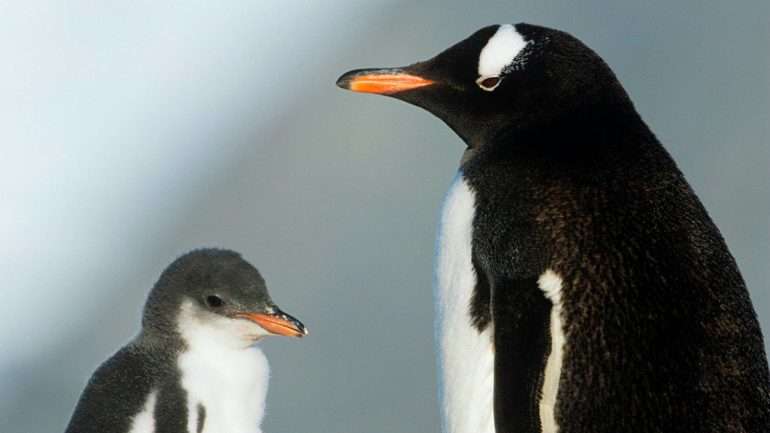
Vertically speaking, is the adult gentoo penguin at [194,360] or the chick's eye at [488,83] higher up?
the chick's eye at [488,83]

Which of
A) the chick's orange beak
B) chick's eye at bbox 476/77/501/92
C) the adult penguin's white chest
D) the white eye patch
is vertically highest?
the white eye patch

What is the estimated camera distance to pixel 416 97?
104 inches

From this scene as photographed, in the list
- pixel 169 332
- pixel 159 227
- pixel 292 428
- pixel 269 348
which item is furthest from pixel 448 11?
pixel 169 332

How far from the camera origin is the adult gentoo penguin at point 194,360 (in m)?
3.01

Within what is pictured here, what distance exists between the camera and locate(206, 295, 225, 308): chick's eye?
3.24m

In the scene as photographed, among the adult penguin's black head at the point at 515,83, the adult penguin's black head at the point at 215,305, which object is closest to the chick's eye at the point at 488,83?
the adult penguin's black head at the point at 515,83

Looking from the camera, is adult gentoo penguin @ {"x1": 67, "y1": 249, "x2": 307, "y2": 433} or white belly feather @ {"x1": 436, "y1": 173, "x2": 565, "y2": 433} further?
adult gentoo penguin @ {"x1": 67, "y1": 249, "x2": 307, "y2": 433}

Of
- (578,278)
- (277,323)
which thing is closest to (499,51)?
(578,278)

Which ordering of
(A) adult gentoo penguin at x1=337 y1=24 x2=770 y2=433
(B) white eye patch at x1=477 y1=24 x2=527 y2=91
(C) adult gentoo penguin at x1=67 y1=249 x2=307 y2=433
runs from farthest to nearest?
(C) adult gentoo penguin at x1=67 y1=249 x2=307 y2=433, (B) white eye patch at x1=477 y1=24 x2=527 y2=91, (A) adult gentoo penguin at x1=337 y1=24 x2=770 y2=433

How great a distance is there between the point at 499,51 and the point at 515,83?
2.2 inches

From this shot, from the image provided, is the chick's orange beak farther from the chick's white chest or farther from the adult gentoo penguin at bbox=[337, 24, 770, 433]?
the adult gentoo penguin at bbox=[337, 24, 770, 433]

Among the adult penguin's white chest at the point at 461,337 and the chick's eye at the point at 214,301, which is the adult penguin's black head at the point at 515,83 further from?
the chick's eye at the point at 214,301

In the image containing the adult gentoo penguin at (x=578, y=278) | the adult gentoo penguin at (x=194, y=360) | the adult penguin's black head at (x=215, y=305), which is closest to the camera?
the adult gentoo penguin at (x=578, y=278)

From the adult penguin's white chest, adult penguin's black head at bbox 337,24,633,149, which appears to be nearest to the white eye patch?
adult penguin's black head at bbox 337,24,633,149
